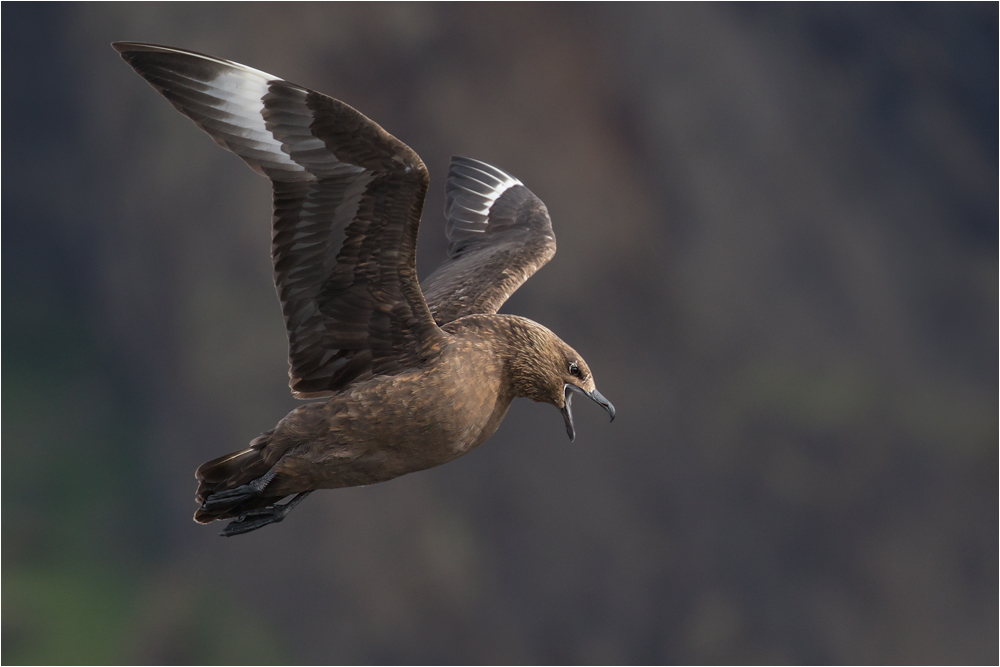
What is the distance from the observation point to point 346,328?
4.94 metres

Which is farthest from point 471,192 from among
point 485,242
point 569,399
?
point 569,399

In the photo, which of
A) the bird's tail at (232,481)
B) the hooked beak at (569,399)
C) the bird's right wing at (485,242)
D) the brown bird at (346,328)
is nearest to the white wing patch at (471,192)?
the bird's right wing at (485,242)

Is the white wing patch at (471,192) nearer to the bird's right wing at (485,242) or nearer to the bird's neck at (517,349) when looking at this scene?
the bird's right wing at (485,242)

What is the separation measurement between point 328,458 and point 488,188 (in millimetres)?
3072

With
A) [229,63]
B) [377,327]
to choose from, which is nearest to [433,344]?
[377,327]

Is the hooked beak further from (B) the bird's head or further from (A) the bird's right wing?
(A) the bird's right wing

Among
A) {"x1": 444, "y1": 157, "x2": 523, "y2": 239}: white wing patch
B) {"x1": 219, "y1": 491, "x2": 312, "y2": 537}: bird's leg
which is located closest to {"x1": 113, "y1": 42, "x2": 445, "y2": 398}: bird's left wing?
{"x1": 219, "y1": 491, "x2": 312, "y2": 537}: bird's leg

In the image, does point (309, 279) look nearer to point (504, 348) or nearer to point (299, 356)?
point (299, 356)

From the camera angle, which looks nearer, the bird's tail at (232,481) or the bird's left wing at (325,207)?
the bird's left wing at (325,207)

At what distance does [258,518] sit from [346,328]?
97 cm

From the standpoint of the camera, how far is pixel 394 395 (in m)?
4.74

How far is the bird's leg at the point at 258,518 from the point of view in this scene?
16.2 feet

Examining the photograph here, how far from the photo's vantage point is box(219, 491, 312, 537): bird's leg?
4.95 meters

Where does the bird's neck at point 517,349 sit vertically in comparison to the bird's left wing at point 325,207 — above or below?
below
